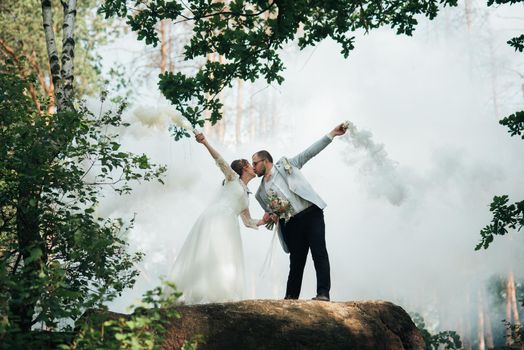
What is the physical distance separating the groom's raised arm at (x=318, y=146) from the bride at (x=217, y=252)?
2.50ft

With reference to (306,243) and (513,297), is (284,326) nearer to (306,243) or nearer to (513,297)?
(306,243)

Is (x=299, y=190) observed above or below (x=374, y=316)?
above

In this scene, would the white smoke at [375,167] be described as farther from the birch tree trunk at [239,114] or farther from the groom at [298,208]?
the groom at [298,208]

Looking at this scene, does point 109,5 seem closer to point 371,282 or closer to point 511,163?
point 511,163

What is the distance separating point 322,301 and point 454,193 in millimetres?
29658

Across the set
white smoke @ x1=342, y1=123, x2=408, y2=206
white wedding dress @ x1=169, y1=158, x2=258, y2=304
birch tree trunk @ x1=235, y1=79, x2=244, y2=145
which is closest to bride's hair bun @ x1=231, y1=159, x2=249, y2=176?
white wedding dress @ x1=169, y1=158, x2=258, y2=304

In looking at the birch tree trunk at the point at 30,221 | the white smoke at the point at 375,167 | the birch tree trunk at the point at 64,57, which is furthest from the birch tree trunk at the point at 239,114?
the birch tree trunk at the point at 30,221

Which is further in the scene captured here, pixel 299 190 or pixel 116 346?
pixel 299 190

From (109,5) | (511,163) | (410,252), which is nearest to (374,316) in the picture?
(109,5)

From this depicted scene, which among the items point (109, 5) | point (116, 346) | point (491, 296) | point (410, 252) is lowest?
point (116, 346)

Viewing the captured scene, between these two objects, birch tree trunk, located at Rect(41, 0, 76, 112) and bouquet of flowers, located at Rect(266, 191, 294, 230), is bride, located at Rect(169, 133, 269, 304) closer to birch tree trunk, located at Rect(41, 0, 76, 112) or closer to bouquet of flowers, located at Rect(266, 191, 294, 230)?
bouquet of flowers, located at Rect(266, 191, 294, 230)

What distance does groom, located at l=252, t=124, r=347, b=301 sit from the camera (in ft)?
24.8

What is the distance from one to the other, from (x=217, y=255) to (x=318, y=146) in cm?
176

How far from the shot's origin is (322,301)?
696 cm
